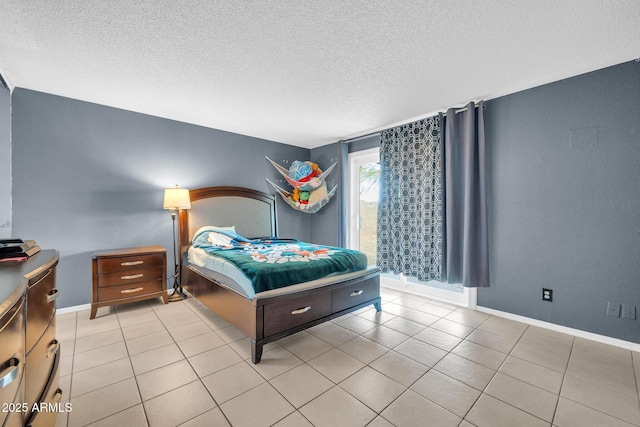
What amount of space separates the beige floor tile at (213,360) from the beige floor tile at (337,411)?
0.74 metres

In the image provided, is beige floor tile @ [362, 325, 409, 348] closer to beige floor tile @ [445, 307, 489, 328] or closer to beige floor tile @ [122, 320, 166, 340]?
beige floor tile @ [445, 307, 489, 328]

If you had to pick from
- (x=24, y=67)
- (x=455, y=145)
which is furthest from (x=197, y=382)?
(x=455, y=145)

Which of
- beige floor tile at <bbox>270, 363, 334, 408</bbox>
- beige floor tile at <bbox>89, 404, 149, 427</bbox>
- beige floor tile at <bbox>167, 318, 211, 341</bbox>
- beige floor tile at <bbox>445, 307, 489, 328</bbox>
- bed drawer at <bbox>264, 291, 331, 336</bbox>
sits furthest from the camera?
beige floor tile at <bbox>445, 307, 489, 328</bbox>

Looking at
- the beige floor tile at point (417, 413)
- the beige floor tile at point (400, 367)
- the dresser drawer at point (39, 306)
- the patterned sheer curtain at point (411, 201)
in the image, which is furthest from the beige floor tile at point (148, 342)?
the patterned sheer curtain at point (411, 201)

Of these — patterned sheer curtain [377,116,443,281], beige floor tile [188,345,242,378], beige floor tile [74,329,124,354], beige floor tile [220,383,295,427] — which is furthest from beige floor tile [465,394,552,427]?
beige floor tile [74,329,124,354]

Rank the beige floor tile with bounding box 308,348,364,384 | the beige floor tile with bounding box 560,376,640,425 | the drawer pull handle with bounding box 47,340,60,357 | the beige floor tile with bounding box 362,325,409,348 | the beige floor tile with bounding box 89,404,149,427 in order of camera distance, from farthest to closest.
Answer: the beige floor tile with bounding box 362,325,409,348
the beige floor tile with bounding box 308,348,364,384
the beige floor tile with bounding box 560,376,640,425
the beige floor tile with bounding box 89,404,149,427
the drawer pull handle with bounding box 47,340,60,357

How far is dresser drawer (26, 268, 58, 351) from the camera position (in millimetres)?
1039

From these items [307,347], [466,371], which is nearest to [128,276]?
[307,347]

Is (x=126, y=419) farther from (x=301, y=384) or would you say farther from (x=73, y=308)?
(x=73, y=308)

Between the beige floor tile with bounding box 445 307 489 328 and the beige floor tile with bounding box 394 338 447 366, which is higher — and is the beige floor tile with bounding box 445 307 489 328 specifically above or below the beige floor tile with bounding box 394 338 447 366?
below

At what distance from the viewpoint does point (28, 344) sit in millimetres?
996

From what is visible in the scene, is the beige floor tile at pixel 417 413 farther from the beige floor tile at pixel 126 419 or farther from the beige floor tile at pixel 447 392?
the beige floor tile at pixel 126 419

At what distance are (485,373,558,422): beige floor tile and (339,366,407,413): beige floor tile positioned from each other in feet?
1.97

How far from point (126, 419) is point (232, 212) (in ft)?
9.30
